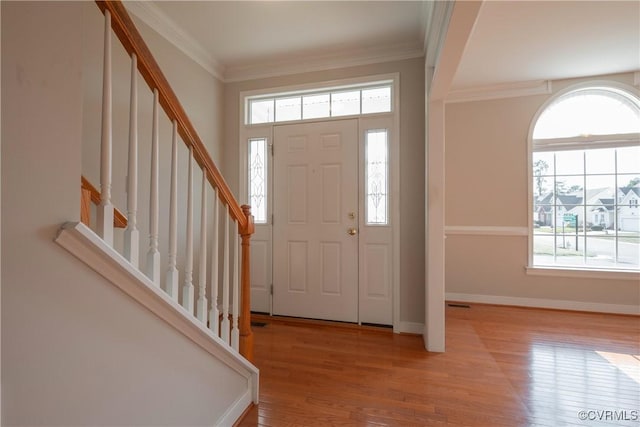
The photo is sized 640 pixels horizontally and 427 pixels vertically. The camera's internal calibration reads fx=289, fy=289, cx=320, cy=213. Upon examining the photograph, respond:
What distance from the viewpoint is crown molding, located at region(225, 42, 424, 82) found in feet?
8.79

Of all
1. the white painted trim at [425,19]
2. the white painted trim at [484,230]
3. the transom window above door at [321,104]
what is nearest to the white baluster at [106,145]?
the white painted trim at [425,19]

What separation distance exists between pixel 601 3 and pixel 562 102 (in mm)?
1544

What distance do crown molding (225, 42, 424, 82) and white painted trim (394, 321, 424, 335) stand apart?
2481 mm

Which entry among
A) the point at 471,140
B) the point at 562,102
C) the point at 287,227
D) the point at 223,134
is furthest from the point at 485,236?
the point at 223,134

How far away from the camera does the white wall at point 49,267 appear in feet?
2.10

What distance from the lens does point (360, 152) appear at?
9.32 feet

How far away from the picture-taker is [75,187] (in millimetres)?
781

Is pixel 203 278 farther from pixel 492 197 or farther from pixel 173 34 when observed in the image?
pixel 492 197

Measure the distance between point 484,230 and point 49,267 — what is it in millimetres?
4014

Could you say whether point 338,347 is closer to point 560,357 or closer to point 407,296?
point 407,296

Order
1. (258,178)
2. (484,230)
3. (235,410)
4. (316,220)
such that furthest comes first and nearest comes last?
(484,230) < (258,178) < (316,220) < (235,410)

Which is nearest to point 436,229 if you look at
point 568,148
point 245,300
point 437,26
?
point 437,26

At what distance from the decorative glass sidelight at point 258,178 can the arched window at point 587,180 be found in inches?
126

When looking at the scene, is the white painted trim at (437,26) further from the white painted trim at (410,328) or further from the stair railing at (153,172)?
the white painted trim at (410,328)
